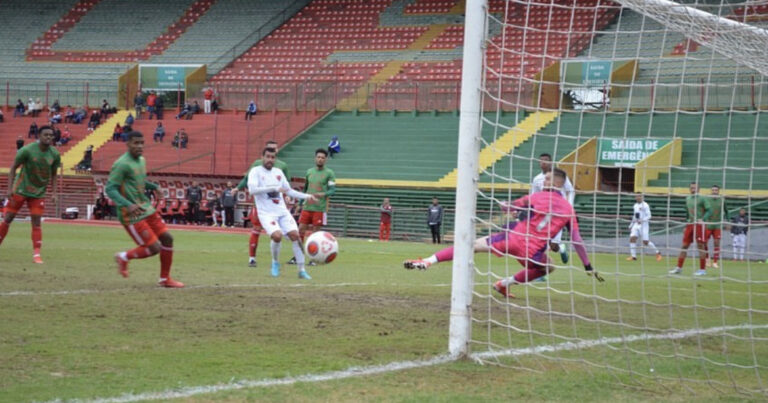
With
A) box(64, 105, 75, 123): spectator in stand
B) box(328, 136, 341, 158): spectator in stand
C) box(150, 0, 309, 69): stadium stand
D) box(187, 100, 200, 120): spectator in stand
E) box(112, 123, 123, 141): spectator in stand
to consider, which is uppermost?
box(150, 0, 309, 69): stadium stand

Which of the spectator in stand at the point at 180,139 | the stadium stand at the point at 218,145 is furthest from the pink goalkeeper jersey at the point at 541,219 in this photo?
the spectator in stand at the point at 180,139

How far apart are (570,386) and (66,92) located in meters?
45.5

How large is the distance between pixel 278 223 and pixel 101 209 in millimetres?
25762

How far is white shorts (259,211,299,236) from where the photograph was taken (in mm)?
14164

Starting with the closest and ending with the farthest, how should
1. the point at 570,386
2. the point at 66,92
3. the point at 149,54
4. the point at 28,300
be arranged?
1. the point at 570,386
2. the point at 28,300
3. the point at 66,92
4. the point at 149,54

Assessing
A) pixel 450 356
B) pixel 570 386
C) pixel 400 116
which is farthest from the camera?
pixel 400 116

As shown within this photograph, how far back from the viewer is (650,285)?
48.6 feet

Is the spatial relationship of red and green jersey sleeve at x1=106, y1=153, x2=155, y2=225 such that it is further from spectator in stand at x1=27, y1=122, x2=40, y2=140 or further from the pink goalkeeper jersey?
spectator in stand at x1=27, y1=122, x2=40, y2=140

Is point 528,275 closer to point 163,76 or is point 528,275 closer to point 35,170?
point 35,170

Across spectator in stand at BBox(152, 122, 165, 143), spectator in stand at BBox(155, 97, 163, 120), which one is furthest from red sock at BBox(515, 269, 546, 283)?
spectator in stand at BBox(155, 97, 163, 120)

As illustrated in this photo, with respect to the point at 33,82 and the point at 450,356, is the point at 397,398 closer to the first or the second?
the point at 450,356

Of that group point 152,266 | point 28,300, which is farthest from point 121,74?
point 28,300

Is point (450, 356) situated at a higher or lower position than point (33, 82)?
lower

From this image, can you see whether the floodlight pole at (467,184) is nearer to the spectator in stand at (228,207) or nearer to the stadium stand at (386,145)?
the stadium stand at (386,145)
